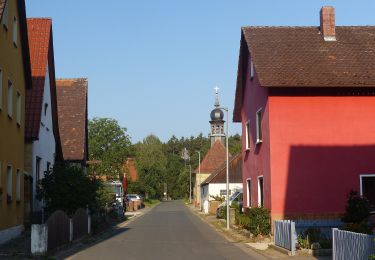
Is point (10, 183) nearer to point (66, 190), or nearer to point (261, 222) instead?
point (66, 190)

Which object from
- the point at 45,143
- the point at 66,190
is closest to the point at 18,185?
the point at 66,190

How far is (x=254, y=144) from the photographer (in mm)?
26516

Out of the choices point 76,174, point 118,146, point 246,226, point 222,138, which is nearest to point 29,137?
point 76,174

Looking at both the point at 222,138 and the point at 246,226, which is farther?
the point at 222,138

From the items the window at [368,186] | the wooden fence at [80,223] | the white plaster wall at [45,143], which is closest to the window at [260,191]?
the window at [368,186]

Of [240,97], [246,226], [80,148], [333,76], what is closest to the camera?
[333,76]

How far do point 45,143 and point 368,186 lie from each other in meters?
15.3

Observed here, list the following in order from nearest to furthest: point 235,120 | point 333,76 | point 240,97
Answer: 1. point 333,76
2. point 240,97
3. point 235,120

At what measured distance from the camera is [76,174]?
2342 cm

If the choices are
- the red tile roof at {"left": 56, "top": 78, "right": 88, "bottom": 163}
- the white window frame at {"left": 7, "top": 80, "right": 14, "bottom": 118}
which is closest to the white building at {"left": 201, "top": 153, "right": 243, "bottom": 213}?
the red tile roof at {"left": 56, "top": 78, "right": 88, "bottom": 163}

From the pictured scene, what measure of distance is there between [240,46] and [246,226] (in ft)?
30.0

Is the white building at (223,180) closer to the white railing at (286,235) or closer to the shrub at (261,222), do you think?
the shrub at (261,222)

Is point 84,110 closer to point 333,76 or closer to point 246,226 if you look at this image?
point 246,226

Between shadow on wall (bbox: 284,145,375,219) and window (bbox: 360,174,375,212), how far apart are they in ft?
0.77
